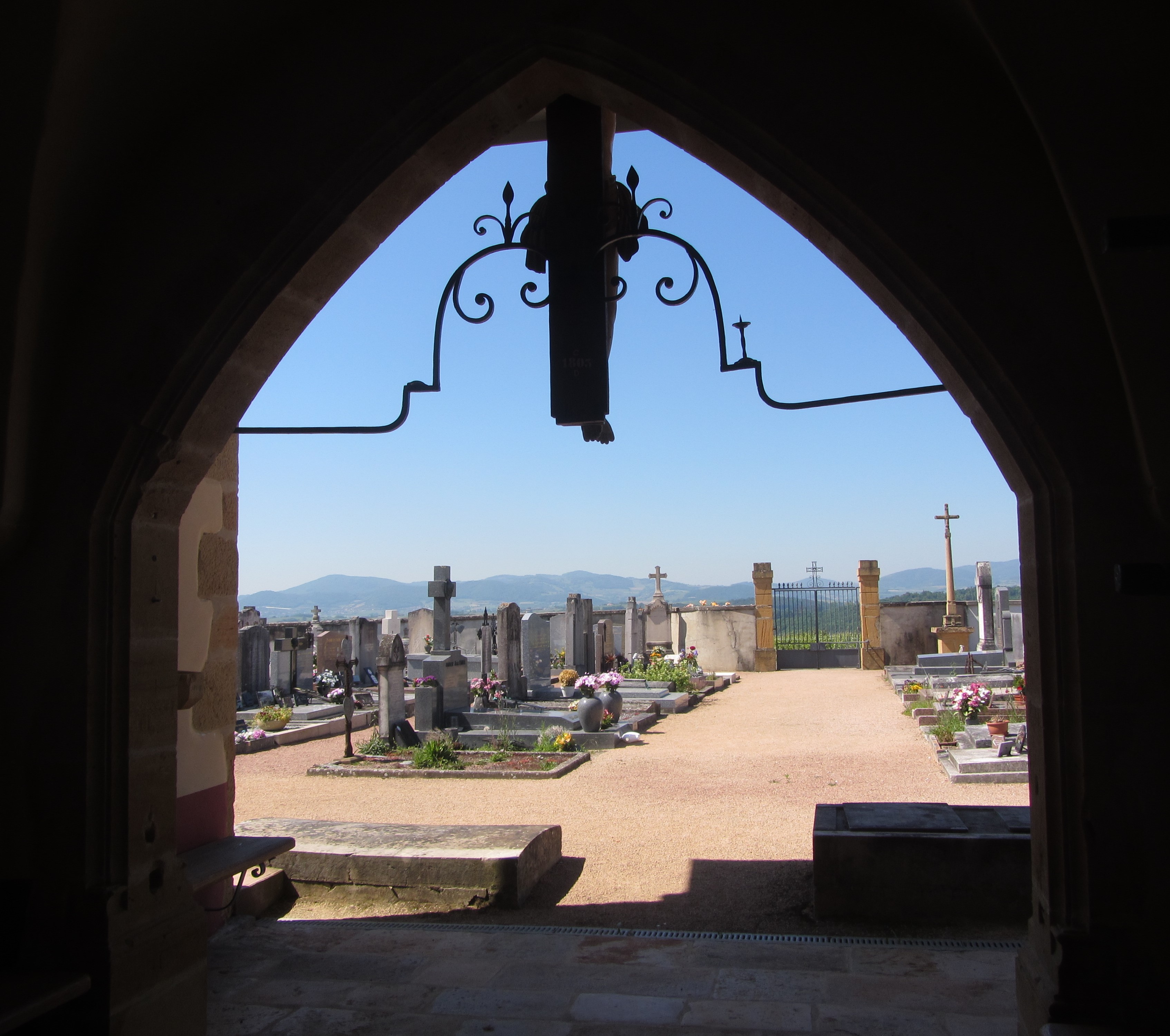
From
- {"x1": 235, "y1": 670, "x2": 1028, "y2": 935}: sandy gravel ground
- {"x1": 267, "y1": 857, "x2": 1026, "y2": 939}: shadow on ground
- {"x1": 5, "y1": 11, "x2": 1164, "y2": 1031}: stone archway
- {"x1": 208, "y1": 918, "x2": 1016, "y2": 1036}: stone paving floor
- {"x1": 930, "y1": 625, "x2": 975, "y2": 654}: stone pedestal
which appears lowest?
{"x1": 235, "y1": 670, "x2": 1028, "y2": 935}: sandy gravel ground

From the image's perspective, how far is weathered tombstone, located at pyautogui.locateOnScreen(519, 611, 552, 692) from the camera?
16172 mm

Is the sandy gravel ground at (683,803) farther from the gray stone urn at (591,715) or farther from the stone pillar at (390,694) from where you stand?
the stone pillar at (390,694)

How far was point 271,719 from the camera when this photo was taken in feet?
39.3

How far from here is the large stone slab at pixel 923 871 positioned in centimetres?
421

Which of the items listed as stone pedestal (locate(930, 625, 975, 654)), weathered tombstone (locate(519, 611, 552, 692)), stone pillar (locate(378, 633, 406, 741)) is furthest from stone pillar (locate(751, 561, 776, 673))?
stone pillar (locate(378, 633, 406, 741))

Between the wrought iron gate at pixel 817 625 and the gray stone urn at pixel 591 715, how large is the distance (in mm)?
11580

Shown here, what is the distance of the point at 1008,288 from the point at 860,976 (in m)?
2.51

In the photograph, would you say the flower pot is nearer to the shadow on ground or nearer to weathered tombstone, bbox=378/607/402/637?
the shadow on ground

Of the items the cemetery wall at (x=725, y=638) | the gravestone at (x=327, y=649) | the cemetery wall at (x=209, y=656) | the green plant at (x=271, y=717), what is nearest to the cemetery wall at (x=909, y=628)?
the cemetery wall at (x=725, y=638)

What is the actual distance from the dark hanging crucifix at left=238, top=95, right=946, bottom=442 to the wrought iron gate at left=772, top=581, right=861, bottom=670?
19476 mm

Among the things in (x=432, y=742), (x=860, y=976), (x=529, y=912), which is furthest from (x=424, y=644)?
(x=860, y=976)

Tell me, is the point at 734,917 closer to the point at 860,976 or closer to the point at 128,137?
the point at 860,976

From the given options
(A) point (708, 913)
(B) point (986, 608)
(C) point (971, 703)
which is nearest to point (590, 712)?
(C) point (971, 703)

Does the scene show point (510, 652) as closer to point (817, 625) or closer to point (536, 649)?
point (536, 649)
